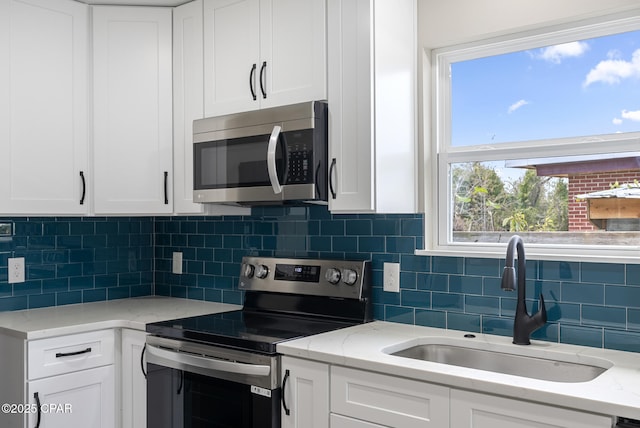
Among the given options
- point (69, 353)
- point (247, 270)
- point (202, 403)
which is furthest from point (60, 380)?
point (247, 270)

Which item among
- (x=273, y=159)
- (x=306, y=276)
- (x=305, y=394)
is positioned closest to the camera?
(x=305, y=394)

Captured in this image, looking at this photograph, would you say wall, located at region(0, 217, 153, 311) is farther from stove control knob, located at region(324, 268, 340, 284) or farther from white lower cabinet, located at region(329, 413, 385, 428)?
white lower cabinet, located at region(329, 413, 385, 428)

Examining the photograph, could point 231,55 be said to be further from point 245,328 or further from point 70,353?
point 70,353

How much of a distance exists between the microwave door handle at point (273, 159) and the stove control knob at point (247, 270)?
2.04 ft

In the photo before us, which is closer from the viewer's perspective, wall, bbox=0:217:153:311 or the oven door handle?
the oven door handle

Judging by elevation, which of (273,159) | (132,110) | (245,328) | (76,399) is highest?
(132,110)

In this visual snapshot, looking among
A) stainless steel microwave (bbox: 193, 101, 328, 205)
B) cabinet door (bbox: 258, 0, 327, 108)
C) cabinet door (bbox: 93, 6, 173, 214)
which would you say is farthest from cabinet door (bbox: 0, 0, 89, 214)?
cabinet door (bbox: 258, 0, 327, 108)

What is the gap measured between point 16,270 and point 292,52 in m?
1.74

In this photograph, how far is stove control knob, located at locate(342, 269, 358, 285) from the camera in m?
2.61

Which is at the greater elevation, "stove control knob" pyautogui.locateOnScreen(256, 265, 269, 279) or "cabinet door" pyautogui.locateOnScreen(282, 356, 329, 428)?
"stove control knob" pyautogui.locateOnScreen(256, 265, 269, 279)

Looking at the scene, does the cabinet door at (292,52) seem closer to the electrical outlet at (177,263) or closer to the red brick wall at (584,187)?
the red brick wall at (584,187)

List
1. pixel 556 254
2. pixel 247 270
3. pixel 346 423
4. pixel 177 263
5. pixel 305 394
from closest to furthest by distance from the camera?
pixel 346 423 → pixel 305 394 → pixel 556 254 → pixel 247 270 → pixel 177 263

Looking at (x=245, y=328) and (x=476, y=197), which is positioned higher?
(x=476, y=197)

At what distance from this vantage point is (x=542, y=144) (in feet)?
7.71
